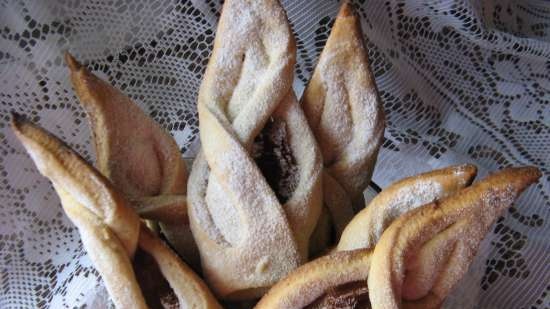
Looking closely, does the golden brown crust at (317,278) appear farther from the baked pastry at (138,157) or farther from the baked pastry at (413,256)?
the baked pastry at (138,157)

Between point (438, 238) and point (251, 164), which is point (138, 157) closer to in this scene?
point (251, 164)

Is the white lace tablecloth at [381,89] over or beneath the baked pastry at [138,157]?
beneath

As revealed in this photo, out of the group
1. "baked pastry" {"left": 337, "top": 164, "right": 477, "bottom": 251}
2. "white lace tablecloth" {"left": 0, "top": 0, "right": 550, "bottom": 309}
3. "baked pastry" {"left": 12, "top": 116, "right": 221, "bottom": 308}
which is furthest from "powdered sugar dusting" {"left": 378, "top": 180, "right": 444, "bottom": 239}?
"white lace tablecloth" {"left": 0, "top": 0, "right": 550, "bottom": 309}

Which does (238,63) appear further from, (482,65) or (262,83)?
(482,65)

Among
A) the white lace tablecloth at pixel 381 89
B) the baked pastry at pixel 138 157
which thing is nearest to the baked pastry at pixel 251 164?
the baked pastry at pixel 138 157

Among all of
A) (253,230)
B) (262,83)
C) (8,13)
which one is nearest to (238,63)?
(262,83)

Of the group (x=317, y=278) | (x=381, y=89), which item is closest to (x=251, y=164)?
(x=317, y=278)

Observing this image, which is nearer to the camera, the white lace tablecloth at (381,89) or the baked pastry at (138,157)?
the baked pastry at (138,157)

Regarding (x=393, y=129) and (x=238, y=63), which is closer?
(x=238, y=63)
